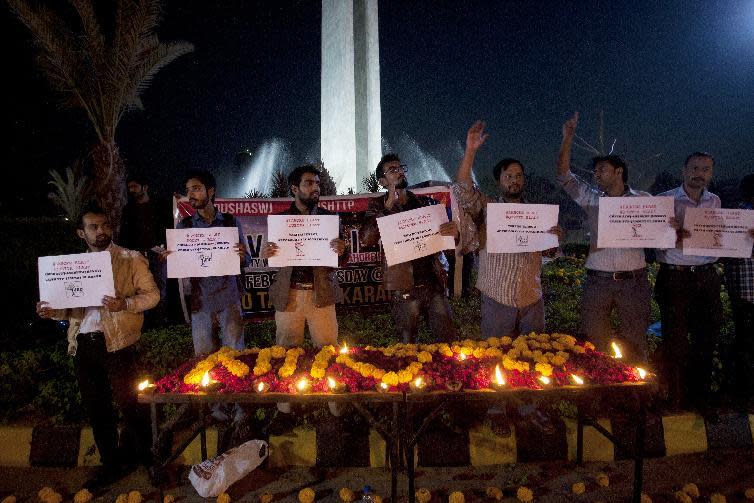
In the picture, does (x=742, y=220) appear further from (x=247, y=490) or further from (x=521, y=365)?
(x=247, y=490)

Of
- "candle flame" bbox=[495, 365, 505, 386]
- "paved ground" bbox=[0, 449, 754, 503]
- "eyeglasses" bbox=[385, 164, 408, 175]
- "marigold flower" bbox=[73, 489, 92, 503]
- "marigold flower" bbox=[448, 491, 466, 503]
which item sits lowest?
"paved ground" bbox=[0, 449, 754, 503]

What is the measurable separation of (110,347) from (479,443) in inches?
116

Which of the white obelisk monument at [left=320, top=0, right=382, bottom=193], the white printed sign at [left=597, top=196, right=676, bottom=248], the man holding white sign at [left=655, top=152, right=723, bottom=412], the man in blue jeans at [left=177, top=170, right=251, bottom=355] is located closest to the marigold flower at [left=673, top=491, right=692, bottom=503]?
the man holding white sign at [left=655, top=152, right=723, bottom=412]

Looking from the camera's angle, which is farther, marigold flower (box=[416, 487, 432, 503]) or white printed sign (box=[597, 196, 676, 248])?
white printed sign (box=[597, 196, 676, 248])

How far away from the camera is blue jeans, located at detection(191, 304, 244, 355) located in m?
3.89

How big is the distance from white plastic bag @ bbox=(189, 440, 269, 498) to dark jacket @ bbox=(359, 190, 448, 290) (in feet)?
5.36

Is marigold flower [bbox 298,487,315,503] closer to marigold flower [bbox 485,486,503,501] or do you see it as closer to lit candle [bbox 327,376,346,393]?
lit candle [bbox 327,376,346,393]

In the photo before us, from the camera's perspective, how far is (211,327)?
154 inches

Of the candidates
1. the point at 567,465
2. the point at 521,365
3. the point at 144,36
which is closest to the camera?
the point at 521,365

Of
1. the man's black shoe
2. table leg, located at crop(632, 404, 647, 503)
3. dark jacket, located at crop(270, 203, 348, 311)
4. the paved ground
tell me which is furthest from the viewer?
dark jacket, located at crop(270, 203, 348, 311)

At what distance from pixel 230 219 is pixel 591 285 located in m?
3.21

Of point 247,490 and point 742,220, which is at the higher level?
point 742,220

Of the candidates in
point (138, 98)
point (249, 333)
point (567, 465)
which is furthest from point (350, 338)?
point (138, 98)

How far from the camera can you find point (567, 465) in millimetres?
3582
